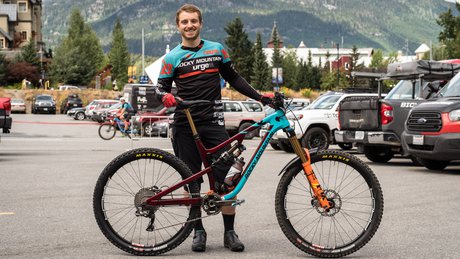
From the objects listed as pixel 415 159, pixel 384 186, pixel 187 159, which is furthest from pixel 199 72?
pixel 415 159

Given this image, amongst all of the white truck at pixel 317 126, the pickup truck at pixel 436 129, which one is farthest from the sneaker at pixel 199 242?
the white truck at pixel 317 126

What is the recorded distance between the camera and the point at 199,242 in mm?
6758

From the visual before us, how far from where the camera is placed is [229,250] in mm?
6852

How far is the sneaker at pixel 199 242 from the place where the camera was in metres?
6.72

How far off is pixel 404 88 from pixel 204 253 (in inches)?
459

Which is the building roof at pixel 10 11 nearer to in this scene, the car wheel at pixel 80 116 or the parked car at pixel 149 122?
the car wheel at pixel 80 116

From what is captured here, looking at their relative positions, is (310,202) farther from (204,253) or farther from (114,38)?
(114,38)

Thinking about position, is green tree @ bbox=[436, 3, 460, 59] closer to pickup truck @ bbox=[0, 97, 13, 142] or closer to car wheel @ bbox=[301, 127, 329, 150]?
car wheel @ bbox=[301, 127, 329, 150]

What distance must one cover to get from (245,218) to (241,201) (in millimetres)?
2403

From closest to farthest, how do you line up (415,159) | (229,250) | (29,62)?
(229,250) < (415,159) < (29,62)

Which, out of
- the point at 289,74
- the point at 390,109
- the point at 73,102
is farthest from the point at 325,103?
the point at 289,74

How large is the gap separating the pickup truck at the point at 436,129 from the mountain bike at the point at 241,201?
7.99 m

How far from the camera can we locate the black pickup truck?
1638cm

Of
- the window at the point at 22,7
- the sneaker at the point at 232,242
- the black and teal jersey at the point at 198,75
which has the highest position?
the window at the point at 22,7
